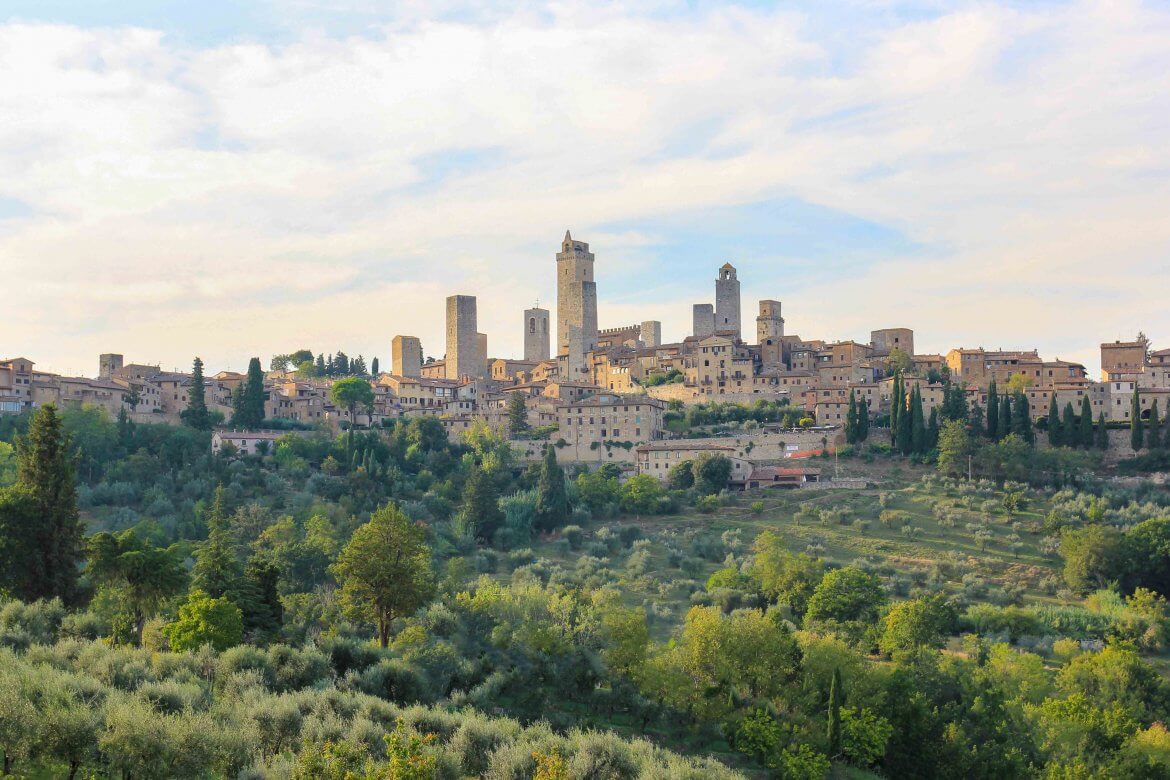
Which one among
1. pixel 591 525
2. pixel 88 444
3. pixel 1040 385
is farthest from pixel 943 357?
pixel 88 444

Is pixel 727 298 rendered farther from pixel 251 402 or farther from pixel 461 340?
pixel 251 402

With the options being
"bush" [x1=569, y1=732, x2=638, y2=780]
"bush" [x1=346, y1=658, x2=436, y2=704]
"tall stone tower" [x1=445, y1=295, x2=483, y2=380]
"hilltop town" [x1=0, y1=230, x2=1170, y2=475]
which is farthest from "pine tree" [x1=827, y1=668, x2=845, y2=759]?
"tall stone tower" [x1=445, y1=295, x2=483, y2=380]

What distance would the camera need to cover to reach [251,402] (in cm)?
6838

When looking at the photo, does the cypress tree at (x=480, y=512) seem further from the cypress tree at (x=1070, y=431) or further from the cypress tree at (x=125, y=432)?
the cypress tree at (x=1070, y=431)

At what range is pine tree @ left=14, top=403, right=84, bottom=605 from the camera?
31391mm

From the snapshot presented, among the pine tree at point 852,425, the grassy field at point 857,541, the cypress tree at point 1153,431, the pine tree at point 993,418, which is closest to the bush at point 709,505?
the grassy field at point 857,541

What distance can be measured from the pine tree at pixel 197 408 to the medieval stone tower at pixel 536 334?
40872 millimetres

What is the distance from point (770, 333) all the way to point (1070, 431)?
30.1m

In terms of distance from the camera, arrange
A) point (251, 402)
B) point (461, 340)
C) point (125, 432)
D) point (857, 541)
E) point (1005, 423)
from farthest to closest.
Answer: point (461, 340) → point (251, 402) → point (1005, 423) → point (125, 432) → point (857, 541)

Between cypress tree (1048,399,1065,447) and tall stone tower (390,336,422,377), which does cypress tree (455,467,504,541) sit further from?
tall stone tower (390,336,422,377)

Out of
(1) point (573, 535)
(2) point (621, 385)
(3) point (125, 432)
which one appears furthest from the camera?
(2) point (621, 385)

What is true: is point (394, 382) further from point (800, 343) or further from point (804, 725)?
point (804, 725)

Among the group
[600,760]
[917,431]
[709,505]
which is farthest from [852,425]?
[600,760]

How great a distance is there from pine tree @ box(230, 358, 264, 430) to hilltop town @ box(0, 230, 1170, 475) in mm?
824
